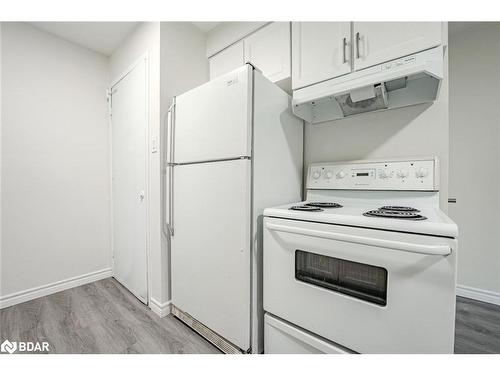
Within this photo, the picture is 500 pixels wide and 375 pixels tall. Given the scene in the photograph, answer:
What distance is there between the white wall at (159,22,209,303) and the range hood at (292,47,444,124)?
982 mm

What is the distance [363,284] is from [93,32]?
9.39 ft

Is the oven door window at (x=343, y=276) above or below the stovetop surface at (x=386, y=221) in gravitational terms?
below

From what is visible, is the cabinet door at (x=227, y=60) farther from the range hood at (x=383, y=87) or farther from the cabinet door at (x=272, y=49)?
the range hood at (x=383, y=87)

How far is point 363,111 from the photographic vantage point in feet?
4.81

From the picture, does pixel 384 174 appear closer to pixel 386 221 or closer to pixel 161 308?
pixel 386 221

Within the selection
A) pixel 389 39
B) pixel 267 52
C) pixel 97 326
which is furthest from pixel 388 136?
pixel 97 326

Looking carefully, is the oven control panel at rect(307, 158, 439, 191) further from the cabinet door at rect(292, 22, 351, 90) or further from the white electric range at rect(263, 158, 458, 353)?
the cabinet door at rect(292, 22, 351, 90)

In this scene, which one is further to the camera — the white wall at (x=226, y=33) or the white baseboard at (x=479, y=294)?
the white baseboard at (x=479, y=294)

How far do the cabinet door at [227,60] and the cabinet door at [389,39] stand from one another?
0.92 m

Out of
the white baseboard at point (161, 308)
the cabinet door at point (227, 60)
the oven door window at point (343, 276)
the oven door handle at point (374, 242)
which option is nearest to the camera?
the oven door handle at point (374, 242)

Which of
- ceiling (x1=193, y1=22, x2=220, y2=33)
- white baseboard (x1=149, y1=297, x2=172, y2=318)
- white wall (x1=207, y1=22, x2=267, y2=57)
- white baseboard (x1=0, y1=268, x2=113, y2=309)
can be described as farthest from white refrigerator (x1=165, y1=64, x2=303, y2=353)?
white baseboard (x1=0, y1=268, x2=113, y2=309)

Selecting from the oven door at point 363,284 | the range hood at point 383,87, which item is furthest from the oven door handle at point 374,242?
the range hood at point 383,87

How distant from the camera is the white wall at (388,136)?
1.24 m

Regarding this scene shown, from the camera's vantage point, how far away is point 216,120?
130cm
